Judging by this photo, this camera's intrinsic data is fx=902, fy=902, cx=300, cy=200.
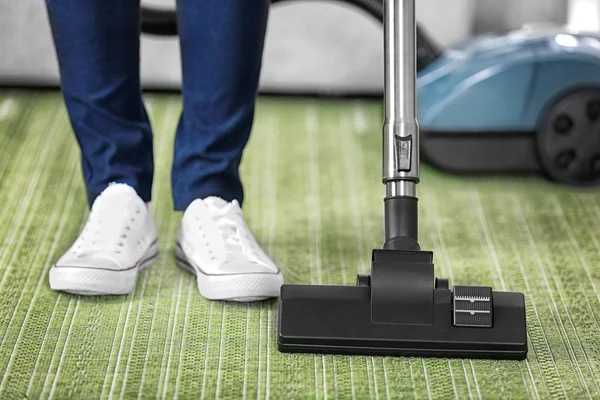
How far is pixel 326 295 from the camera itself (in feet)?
3.06

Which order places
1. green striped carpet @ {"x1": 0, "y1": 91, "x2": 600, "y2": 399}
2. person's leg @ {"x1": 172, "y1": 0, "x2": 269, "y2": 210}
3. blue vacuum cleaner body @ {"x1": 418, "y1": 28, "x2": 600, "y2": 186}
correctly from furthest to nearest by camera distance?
blue vacuum cleaner body @ {"x1": 418, "y1": 28, "x2": 600, "y2": 186}
person's leg @ {"x1": 172, "y1": 0, "x2": 269, "y2": 210}
green striped carpet @ {"x1": 0, "y1": 91, "x2": 600, "y2": 399}

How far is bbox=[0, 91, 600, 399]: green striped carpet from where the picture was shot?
0.90 meters

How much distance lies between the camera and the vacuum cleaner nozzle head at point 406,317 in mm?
917

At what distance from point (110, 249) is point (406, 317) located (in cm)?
37

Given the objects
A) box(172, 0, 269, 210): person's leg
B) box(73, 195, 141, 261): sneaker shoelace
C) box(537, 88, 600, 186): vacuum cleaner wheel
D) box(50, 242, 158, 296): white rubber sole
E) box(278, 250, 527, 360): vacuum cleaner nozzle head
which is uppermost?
box(172, 0, 269, 210): person's leg

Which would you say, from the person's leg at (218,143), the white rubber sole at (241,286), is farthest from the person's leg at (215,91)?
the white rubber sole at (241,286)

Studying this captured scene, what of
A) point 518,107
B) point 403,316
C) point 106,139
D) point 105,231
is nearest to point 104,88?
→ point 106,139

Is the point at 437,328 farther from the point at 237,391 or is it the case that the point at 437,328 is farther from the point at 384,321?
the point at 237,391

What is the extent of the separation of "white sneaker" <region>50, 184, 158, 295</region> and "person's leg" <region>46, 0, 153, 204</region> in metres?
0.03

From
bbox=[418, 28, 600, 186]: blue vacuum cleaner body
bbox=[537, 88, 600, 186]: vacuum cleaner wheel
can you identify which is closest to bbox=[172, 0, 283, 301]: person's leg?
bbox=[418, 28, 600, 186]: blue vacuum cleaner body

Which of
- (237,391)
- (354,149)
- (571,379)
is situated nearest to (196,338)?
(237,391)

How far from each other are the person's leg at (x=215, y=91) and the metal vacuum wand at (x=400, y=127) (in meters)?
0.17

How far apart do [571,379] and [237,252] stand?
1.30 ft

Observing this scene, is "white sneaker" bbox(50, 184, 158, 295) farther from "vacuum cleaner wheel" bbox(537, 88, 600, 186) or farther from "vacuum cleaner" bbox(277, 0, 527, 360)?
"vacuum cleaner wheel" bbox(537, 88, 600, 186)
